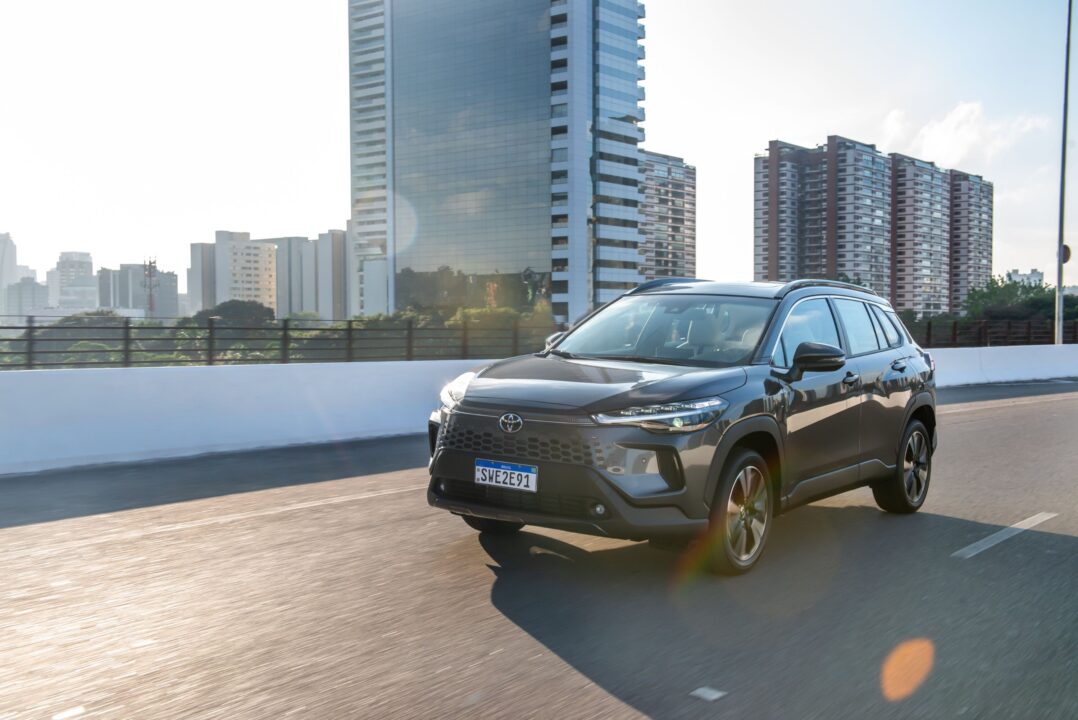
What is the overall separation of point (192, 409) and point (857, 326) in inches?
293

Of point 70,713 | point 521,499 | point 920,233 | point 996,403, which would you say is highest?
point 920,233

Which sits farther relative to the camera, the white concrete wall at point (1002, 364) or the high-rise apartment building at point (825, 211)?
the high-rise apartment building at point (825, 211)

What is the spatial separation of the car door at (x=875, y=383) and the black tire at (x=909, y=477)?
0.18 metres

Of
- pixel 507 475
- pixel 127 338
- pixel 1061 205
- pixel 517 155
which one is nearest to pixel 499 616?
pixel 507 475

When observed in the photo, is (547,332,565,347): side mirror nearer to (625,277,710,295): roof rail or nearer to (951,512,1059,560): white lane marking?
(625,277,710,295): roof rail

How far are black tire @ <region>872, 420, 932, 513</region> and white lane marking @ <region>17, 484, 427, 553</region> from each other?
3823 millimetres

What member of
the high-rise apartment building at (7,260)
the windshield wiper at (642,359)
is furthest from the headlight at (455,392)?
the high-rise apartment building at (7,260)

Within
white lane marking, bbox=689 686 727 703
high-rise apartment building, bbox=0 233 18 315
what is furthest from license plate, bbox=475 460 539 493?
high-rise apartment building, bbox=0 233 18 315

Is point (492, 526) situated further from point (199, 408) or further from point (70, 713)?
point (199, 408)

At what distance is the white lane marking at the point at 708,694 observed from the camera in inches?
148

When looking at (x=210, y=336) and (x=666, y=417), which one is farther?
(x=210, y=336)

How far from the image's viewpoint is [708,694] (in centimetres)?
380

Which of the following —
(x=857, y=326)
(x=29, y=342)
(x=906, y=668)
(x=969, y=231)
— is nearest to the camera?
(x=906, y=668)

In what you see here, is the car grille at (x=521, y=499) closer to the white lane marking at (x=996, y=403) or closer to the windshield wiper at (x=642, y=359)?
the windshield wiper at (x=642, y=359)
